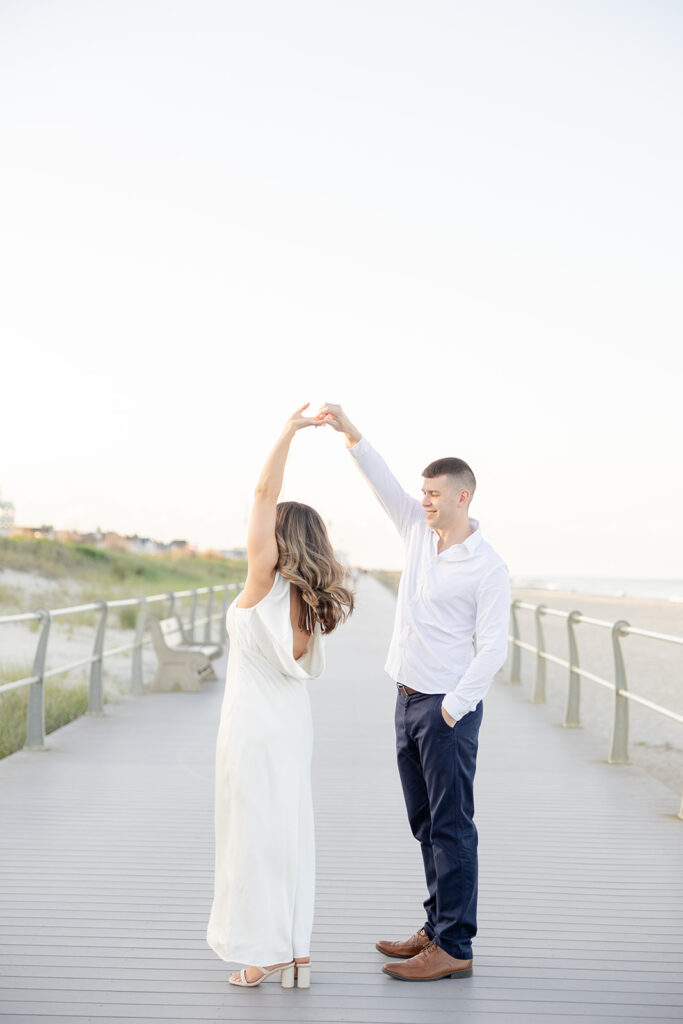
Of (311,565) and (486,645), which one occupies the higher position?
(311,565)

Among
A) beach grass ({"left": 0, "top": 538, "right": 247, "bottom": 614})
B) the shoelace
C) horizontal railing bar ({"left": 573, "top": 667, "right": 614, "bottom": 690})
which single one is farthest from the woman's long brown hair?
beach grass ({"left": 0, "top": 538, "right": 247, "bottom": 614})

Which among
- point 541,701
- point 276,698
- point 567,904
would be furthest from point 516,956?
point 541,701

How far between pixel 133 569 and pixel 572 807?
153 ft

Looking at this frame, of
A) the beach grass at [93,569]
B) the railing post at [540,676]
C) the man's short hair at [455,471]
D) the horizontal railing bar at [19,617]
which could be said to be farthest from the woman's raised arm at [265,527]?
the beach grass at [93,569]

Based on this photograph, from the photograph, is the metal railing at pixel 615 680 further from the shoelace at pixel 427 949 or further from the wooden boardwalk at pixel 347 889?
the shoelace at pixel 427 949

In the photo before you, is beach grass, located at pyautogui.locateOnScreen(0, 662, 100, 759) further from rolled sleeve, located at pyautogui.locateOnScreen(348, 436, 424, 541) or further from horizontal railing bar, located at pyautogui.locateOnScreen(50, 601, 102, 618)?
rolled sleeve, located at pyautogui.locateOnScreen(348, 436, 424, 541)

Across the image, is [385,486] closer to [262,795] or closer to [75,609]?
[262,795]

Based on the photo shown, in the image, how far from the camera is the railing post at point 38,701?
8.18 m

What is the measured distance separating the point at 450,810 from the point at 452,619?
2.27ft

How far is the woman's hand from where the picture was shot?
3.74 m

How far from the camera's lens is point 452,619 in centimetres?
396

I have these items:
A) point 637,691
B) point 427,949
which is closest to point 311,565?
point 427,949

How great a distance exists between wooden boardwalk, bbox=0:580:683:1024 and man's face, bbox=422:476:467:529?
1704 mm

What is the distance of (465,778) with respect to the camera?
3922 millimetres
